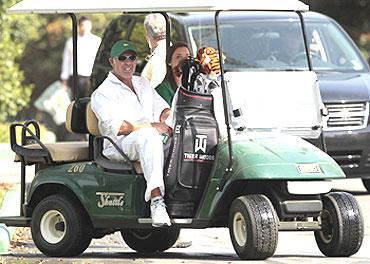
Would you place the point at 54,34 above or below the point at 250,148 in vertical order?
below

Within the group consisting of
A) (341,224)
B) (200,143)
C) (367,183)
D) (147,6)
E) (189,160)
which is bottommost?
(367,183)

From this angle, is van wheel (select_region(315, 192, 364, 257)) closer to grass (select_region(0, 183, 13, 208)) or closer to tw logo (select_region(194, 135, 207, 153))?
tw logo (select_region(194, 135, 207, 153))

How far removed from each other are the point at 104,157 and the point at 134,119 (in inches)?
13.0

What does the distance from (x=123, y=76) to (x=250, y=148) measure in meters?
1.17

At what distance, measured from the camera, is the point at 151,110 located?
35.1 feet

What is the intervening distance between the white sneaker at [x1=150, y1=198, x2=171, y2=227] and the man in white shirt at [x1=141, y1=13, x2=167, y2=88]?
71.6 inches

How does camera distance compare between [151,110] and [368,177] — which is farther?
[368,177]

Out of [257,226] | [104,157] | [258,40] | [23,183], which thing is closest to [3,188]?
[258,40]

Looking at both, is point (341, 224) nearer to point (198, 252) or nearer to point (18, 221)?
point (198, 252)

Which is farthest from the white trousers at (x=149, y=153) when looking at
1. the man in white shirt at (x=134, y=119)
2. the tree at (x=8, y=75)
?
the tree at (x=8, y=75)

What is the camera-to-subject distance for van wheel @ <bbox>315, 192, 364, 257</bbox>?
10.1m

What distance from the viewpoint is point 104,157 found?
10.5 m

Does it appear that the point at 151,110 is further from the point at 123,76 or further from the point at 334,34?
the point at 334,34

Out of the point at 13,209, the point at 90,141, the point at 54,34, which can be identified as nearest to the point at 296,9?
the point at 90,141
